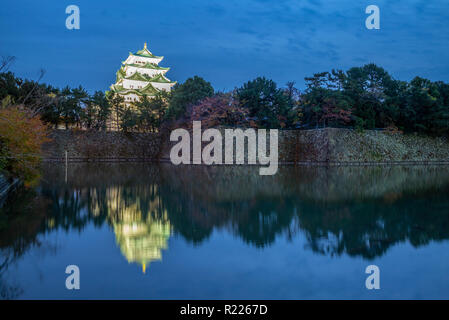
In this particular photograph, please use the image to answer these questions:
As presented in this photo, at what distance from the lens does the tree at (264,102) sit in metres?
24.3

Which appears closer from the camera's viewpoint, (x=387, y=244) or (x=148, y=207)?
(x=387, y=244)

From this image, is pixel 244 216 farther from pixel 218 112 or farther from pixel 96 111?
pixel 96 111

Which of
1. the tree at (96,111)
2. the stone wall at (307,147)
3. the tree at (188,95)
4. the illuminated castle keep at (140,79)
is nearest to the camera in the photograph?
the stone wall at (307,147)

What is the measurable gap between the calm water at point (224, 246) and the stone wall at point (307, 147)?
15.4 meters

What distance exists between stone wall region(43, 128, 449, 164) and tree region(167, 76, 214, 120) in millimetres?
2797

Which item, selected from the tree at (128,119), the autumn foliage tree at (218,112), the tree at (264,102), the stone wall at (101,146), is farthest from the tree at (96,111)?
the tree at (264,102)

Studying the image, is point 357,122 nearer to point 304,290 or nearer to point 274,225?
point 274,225

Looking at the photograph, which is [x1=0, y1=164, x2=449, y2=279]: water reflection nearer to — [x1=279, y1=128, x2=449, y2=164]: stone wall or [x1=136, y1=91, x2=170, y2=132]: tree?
[x1=279, y1=128, x2=449, y2=164]: stone wall

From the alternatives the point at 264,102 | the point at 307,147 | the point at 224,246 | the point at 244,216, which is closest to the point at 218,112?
the point at 264,102

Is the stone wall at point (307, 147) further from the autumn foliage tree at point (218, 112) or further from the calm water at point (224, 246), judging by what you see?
the calm water at point (224, 246)

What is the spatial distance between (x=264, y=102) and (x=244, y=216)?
1839 centimetres

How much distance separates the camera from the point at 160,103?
28.3 meters
